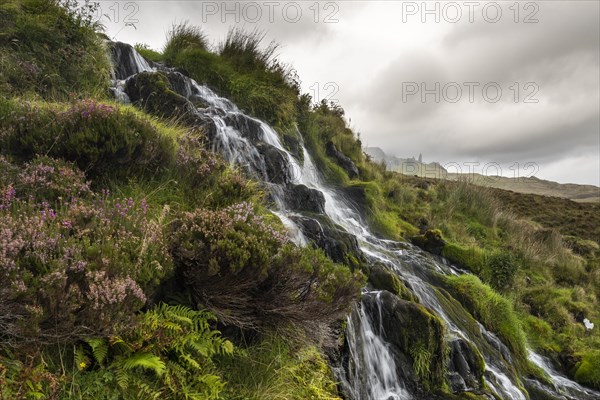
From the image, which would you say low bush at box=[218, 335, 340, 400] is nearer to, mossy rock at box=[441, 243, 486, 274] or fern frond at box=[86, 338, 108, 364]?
fern frond at box=[86, 338, 108, 364]

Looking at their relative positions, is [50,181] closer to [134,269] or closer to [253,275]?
[134,269]

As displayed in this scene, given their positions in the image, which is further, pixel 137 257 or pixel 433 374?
pixel 433 374

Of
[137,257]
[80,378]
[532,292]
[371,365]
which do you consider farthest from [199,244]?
[532,292]

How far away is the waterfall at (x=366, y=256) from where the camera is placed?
4902 mm

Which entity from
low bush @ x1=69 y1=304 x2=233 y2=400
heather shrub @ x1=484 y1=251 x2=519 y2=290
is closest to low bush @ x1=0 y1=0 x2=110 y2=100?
low bush @ x1=69 y1=304 x2=233 y2=400

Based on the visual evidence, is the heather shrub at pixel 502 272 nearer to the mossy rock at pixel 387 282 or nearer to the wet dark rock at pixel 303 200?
the mossy rock at pixel 387 282

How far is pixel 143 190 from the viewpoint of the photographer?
4.79 m

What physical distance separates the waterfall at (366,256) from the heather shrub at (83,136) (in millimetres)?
2290

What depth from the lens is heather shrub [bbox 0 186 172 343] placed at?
7.90 ft

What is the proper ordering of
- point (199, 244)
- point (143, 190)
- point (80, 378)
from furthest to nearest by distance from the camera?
1. point (143, 190)
2. point (199, 244)
3. point (80, 378)

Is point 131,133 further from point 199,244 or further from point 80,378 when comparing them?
point 80,378

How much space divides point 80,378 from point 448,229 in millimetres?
11380

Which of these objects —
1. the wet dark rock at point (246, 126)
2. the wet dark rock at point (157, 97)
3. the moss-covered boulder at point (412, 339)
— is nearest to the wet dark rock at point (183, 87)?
the wet dark rock at point (157, 97)

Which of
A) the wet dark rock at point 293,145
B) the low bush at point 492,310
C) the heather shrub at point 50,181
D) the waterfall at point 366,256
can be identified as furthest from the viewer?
the wet dark rock at point 293,145
